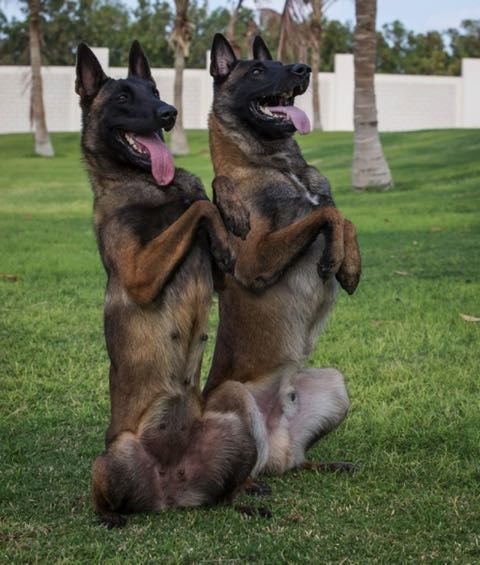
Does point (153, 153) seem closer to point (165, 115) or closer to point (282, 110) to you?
point (165, 115)

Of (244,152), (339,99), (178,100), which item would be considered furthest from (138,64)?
(339,99)

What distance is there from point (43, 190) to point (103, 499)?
20000 mm

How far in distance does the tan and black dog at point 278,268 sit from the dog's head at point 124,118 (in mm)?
436

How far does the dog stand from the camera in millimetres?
4508

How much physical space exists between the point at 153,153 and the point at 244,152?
81 centimetres

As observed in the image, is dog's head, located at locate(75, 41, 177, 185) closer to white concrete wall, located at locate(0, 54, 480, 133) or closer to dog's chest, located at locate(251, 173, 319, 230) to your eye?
dog's chest, located at locate(251, 173, 319, 230)

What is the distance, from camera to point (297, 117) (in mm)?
5414

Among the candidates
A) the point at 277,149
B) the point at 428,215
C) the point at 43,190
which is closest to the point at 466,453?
the point at 277,149

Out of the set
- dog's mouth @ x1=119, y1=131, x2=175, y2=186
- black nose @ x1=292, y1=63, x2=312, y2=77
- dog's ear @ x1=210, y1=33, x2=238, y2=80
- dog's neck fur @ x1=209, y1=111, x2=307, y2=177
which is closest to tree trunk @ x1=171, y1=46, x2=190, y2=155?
dog's ear @ x1=210, y1=33, x2=238, y2=80

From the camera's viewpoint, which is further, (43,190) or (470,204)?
(43,190)

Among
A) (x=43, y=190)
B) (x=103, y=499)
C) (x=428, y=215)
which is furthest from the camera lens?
(x=43, y=190)

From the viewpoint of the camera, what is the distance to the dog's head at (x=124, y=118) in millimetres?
4812

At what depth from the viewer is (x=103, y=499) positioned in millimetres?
4473

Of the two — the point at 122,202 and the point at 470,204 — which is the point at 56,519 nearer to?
the point at 122,202
